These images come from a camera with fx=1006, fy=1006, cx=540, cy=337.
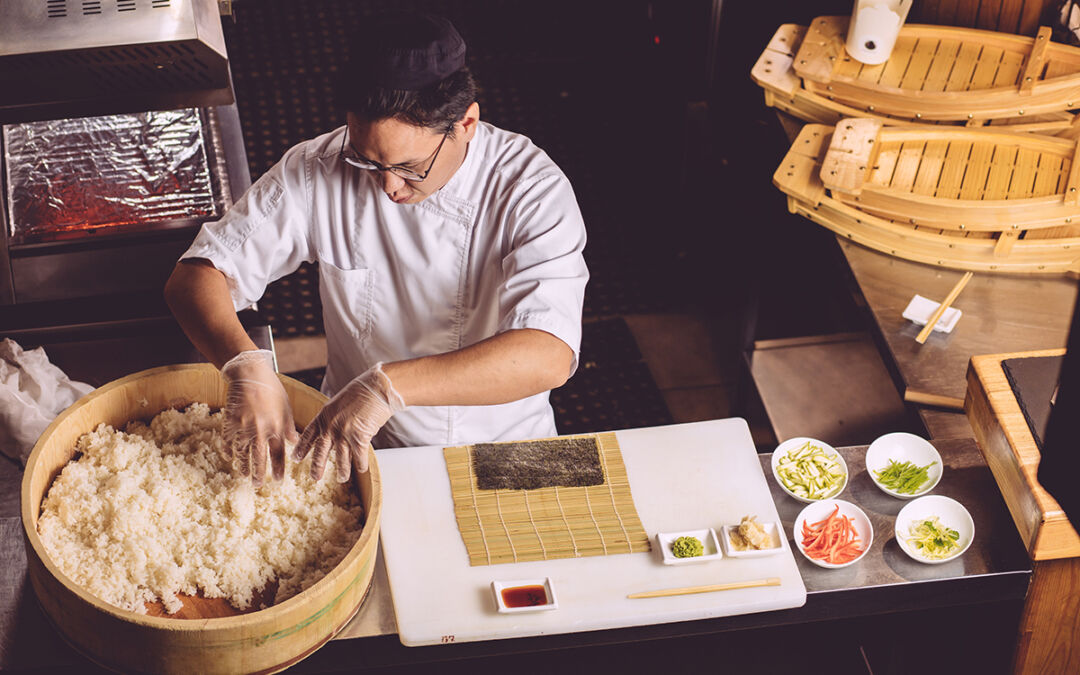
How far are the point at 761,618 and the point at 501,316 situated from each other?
834 mm

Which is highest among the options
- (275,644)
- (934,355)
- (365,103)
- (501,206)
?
(365,103)

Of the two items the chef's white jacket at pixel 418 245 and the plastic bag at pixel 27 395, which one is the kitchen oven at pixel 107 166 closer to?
the plastic bag at pixel 27 395

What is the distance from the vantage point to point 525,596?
196 cm

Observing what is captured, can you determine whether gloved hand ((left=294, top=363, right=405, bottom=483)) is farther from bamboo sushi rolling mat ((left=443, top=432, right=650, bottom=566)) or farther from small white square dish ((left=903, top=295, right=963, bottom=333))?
small white square dish ((left=903, top=295, right=963, bottom=333))

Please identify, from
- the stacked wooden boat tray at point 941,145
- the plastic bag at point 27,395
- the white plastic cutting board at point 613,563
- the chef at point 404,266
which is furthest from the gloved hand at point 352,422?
the stacked wooden boat tray at point 941,145

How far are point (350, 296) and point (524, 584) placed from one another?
0.86 metres

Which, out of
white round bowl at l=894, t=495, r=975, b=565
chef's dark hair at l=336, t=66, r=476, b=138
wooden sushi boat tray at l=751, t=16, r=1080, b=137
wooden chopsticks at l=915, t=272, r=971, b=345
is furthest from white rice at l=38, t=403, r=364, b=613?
wooden sushi boat tray at l=751, t=16, r=1080, b=137

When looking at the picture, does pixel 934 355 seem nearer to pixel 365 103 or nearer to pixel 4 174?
pixel 365 103

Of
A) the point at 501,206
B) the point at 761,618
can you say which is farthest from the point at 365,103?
the point at 761,618

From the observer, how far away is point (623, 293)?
182 inches

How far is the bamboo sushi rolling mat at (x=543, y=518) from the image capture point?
2.06m

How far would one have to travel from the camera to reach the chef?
196 centimetres

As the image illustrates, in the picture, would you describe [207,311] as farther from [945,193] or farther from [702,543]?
[945,193]

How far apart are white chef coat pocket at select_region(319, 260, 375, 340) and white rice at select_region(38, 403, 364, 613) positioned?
0.52 m
